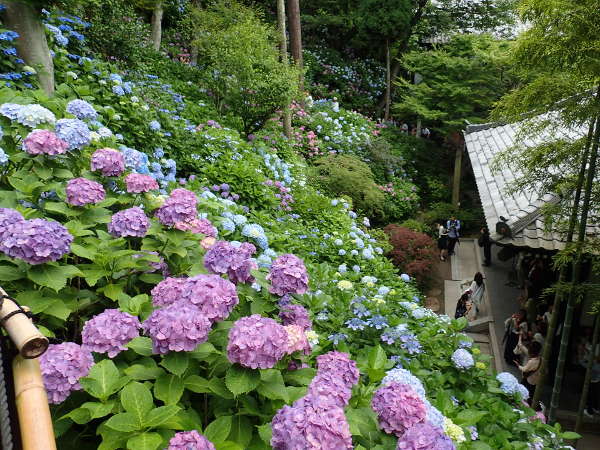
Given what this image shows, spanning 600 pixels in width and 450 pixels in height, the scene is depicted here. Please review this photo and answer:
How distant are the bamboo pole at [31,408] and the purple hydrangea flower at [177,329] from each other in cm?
52

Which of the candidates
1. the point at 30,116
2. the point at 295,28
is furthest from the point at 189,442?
the point at 295,28

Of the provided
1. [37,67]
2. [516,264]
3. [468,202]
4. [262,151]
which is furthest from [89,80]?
[468,202]

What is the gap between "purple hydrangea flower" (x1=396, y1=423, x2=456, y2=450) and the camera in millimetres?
1319

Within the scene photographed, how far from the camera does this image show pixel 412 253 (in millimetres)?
10469

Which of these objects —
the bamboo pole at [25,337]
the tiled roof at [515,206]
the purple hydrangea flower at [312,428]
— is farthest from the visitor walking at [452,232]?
the bamboo pole at [25,337]

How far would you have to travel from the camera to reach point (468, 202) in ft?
53.1

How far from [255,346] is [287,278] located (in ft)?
1.87

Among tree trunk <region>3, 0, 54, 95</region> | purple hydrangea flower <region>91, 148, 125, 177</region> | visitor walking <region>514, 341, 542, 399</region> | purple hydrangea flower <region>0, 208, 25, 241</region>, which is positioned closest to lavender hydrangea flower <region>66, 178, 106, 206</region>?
purple hydrangea flower <region>91, 148, 125, 177</region>

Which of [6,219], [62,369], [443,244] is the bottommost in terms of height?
[443,244]

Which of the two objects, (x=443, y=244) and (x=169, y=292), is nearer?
(x=169, y=292)

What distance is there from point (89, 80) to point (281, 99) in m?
4.99

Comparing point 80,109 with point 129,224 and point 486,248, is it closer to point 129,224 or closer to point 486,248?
point 129,224

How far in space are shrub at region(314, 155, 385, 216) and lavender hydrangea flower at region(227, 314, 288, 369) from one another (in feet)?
29.8

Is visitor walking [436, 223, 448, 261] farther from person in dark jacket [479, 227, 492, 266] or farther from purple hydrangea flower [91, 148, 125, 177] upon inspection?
purple hydrangea flower [91, 148, 125, 177]
